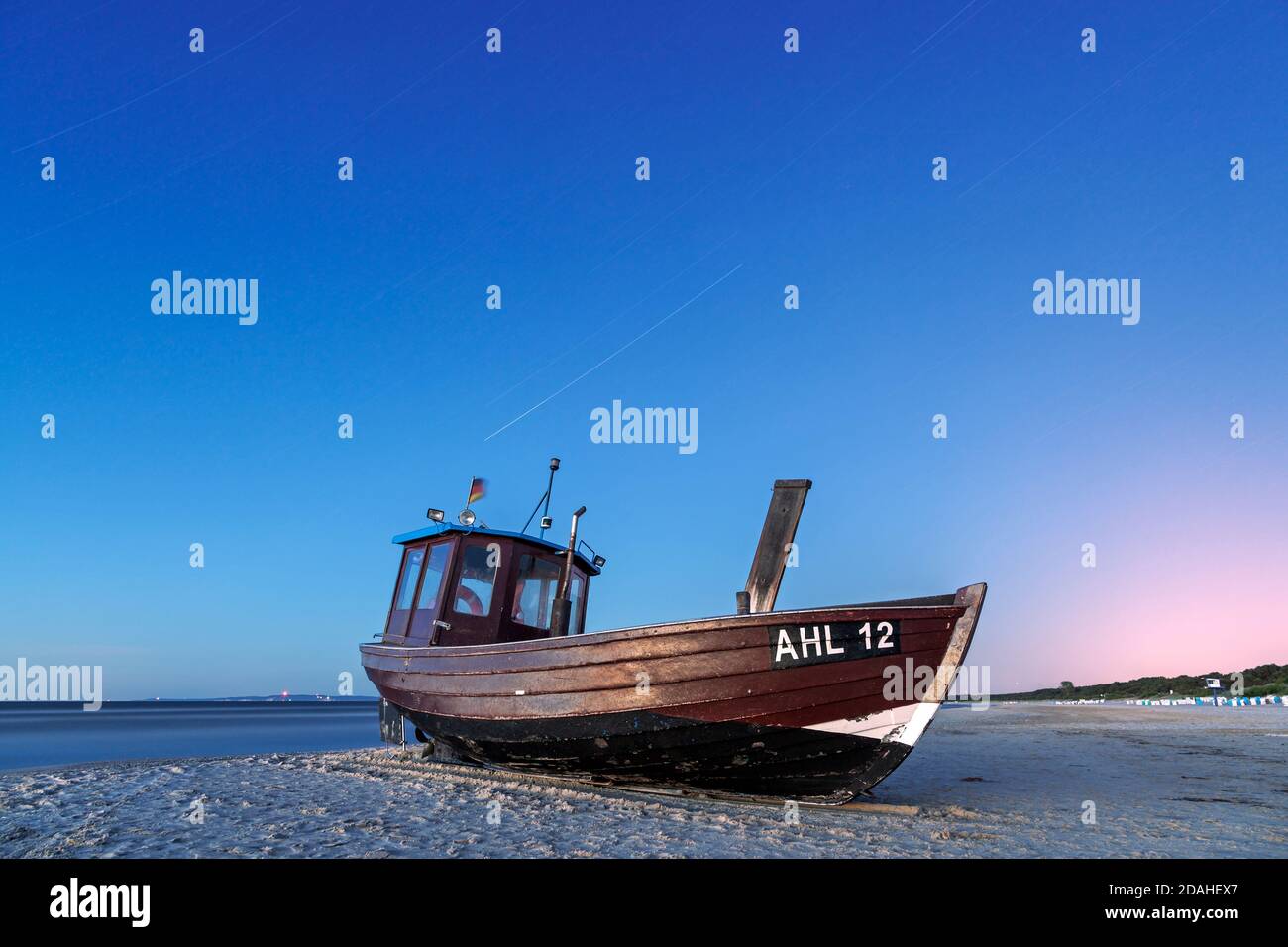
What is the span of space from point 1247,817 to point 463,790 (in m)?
8.15

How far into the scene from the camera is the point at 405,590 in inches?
457

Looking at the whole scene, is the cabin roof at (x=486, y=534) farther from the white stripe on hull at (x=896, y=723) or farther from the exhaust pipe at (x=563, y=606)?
the white stripe on hull at (x=896, y=723)

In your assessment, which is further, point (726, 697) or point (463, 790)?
point (463, 790)

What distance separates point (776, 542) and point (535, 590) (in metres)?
3.89

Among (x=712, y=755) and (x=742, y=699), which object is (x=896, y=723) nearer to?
(x=742, y=699)

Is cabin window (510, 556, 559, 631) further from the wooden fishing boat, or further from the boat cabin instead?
the wooden fishing boat

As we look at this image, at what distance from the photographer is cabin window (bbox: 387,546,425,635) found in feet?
37.1

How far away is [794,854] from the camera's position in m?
5.41

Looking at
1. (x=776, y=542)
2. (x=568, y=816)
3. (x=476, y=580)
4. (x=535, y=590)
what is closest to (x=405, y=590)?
(x=476, y=580)

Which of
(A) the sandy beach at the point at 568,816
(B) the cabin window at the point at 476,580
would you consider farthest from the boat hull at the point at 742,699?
(B) the cabin window at the point at 476,580
